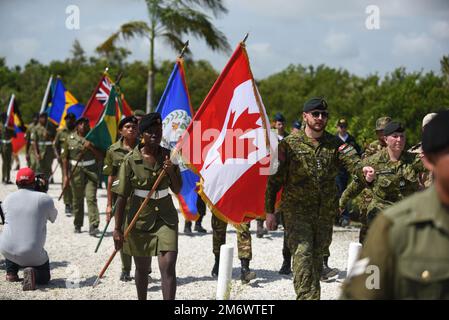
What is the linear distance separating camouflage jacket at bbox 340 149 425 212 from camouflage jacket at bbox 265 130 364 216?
713 millimetres

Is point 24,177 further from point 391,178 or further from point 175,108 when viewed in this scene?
point 391,178

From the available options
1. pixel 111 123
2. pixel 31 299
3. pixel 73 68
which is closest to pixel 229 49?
pixel 111 123

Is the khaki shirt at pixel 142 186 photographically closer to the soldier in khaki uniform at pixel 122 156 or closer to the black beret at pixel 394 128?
the soldier in khaki uniform at pixel 122 156

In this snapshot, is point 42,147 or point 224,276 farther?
point 42,147

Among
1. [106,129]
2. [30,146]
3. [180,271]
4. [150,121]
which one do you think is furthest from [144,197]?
[30,146]

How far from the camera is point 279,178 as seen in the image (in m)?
5.85

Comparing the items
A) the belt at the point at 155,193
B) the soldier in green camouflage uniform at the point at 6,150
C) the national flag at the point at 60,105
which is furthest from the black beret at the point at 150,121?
the soldier in green camouflage uniform at the point at 6,150

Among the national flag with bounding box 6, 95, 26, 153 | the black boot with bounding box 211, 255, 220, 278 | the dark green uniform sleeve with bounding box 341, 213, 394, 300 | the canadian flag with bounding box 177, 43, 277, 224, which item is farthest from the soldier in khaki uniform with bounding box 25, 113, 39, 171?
the dark green uniform sleeve with bounding box 341, 213, 394, 300

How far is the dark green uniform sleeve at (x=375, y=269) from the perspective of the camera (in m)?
2.38

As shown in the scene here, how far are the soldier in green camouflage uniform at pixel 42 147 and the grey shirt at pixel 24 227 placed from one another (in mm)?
9434

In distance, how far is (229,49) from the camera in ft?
69.6

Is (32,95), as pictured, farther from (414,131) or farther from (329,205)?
(329,205)

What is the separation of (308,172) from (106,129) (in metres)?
6.63

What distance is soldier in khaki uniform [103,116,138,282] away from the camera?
7.96 metres
